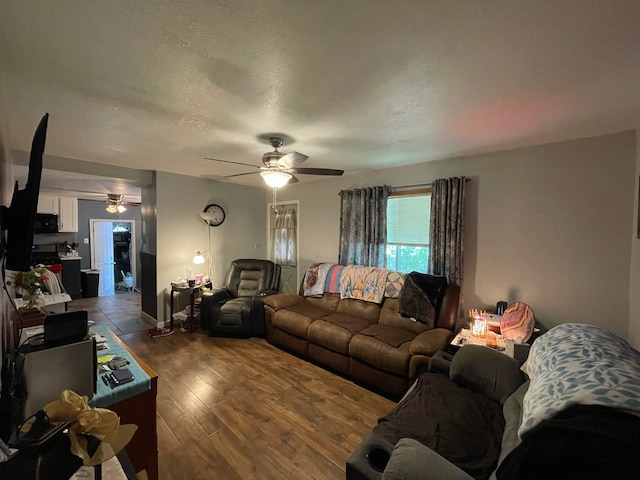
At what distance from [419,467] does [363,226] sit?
3.00 meters

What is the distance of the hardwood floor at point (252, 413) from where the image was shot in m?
1.83

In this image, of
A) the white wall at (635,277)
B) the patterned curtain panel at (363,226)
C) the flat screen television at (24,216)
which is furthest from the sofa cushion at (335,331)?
the flat screen television at (24,216)

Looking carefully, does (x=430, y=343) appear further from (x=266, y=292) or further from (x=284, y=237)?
(x=284, y=237)

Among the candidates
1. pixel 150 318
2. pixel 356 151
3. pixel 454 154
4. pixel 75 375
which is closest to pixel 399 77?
pixel 356 151

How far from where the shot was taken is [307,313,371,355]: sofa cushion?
2.91 metres

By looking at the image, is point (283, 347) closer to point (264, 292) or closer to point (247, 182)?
point (264, 292)

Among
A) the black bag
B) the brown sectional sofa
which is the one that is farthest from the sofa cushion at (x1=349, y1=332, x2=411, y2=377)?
the black bag

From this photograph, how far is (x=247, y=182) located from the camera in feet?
16.2

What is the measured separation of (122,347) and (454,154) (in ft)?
11.5

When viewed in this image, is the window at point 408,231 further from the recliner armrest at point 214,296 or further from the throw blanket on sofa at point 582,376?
the recliner armrest at point 214,296

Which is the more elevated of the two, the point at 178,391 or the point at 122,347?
the point at 122,347

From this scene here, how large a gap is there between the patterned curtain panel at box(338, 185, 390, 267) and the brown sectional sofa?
62 centimetres

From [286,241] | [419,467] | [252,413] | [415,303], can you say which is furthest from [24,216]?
[286,241]

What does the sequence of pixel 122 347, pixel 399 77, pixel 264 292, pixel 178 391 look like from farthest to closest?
1. pixel 264 292
2. pixel 178 391
3. pixel 122 347
4. pixel 399 77
